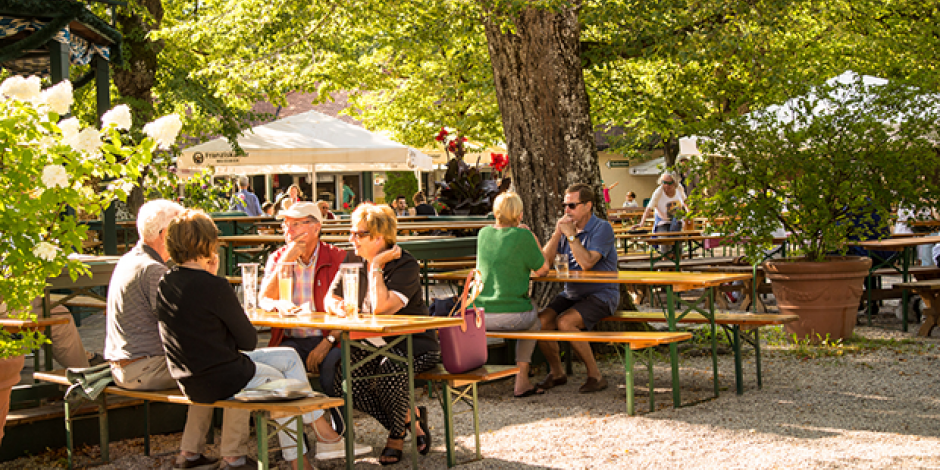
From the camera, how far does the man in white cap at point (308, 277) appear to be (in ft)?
16.5

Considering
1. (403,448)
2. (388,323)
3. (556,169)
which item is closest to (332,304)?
(388,323)

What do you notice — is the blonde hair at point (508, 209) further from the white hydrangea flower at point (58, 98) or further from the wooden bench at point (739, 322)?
the white hydrangea flower at point (58, 98)

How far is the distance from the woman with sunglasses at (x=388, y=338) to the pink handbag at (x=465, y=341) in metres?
0.23

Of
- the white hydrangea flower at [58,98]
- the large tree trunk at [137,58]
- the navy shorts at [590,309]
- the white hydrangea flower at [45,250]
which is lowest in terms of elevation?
the navy shorts at [590,309]

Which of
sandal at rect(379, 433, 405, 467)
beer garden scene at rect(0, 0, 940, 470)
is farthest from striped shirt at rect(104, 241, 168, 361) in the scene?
sandal at rect(379, 433, 405, 467)

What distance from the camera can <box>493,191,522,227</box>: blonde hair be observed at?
6.10m

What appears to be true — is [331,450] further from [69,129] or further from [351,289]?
[69,129]

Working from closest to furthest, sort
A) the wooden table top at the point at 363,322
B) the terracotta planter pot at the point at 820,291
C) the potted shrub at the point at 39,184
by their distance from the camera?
the potted shrub at the point at 39,184 → the wooden table top at the point at 363,322 → the terracotta planter pot at the point at 820,291

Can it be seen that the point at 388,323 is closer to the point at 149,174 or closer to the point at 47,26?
the point at 47,26

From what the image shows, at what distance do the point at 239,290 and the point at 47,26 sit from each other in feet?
13.7

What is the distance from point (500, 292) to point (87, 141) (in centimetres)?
293

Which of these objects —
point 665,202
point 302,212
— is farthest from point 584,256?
point 665,202

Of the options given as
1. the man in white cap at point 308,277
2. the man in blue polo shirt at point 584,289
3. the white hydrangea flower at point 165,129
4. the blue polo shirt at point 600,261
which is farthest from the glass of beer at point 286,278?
the blue polo shirt at point 600,261

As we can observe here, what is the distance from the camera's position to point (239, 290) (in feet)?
37.0
